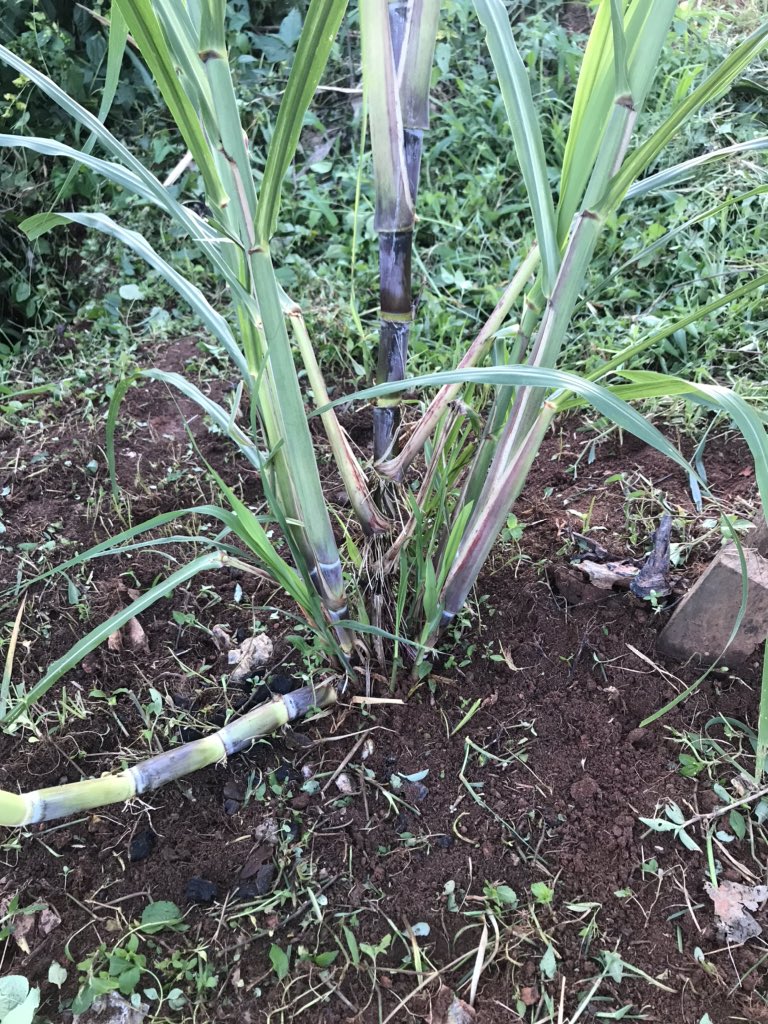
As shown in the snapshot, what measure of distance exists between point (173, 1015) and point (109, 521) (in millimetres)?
826

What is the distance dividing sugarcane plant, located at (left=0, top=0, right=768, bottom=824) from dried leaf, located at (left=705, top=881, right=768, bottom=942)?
0.46m

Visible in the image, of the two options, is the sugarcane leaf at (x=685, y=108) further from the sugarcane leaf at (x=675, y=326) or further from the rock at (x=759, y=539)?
the rock at (x=759, y=539)

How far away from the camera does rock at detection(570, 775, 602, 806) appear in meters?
1.01

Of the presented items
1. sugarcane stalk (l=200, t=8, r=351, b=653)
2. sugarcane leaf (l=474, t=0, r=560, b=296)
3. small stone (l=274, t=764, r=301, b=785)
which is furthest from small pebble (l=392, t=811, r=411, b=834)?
sugarcane leaf (l=474, t=0, r=560, b=296)

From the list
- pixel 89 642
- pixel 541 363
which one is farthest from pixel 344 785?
pixel 541 363

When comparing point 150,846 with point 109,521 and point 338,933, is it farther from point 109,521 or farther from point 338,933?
point 109,521

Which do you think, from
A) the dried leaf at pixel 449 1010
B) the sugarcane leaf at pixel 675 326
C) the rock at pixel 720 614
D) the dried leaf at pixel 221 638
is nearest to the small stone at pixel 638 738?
the rock at pixel 720 614

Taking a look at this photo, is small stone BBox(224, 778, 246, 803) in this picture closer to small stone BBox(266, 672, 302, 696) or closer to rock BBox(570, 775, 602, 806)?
small stone BBox(266, 672, 302, 696)

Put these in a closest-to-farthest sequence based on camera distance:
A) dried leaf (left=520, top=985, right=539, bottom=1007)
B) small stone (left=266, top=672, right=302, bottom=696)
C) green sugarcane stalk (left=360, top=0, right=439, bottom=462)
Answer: green sugarcane stalk (left=360, top=0, right=439, bottom=462), dried leaf (left=520, top=985, right=539, bottom=1007), small stone (left=266, top=672, right=302, bottom=696)

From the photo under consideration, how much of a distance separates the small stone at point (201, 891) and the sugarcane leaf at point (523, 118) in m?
0.82

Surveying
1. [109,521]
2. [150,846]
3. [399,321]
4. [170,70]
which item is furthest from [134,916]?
[170,70]

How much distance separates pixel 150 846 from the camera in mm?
1004

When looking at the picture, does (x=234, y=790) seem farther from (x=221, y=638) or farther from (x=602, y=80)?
(x=602, y=80)

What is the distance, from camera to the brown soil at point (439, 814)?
892mm
